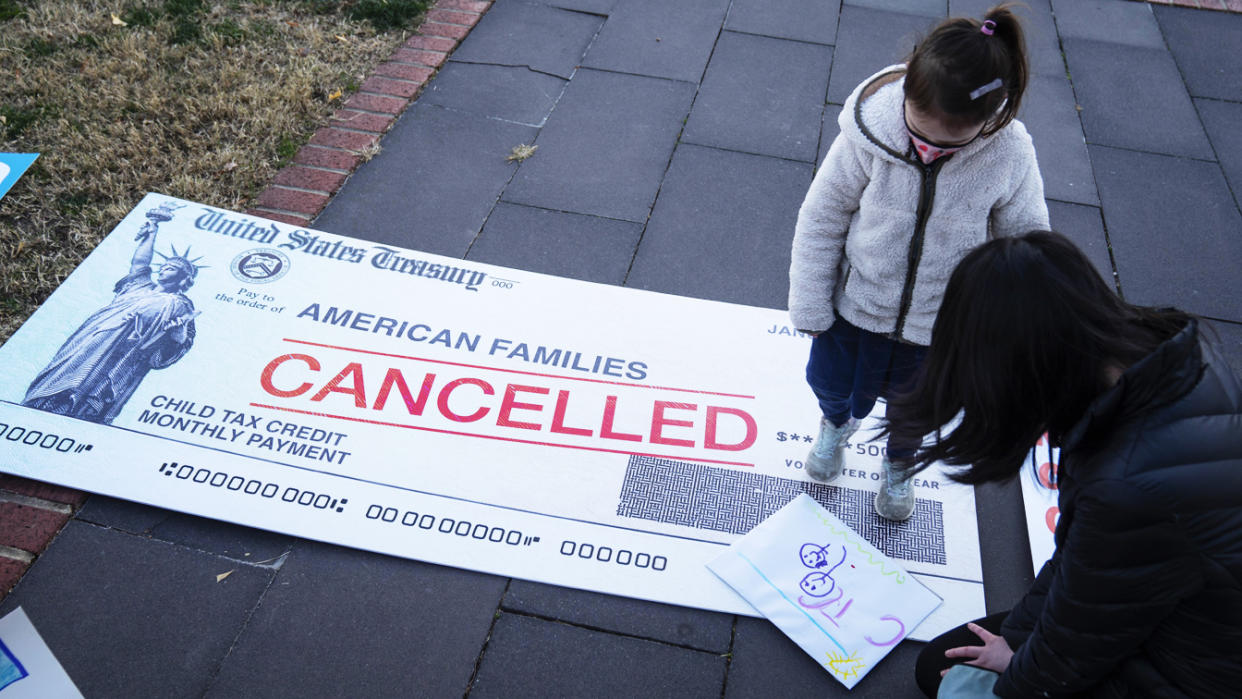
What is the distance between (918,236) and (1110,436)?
62 cm

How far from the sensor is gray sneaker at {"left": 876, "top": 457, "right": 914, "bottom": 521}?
212cm

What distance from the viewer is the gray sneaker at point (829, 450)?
2150 millimetres

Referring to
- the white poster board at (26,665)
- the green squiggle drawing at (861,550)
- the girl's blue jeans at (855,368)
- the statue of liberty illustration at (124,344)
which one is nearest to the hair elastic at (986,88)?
the girl's blue jeans at (855,368)

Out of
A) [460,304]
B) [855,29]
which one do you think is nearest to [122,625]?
[460,304]

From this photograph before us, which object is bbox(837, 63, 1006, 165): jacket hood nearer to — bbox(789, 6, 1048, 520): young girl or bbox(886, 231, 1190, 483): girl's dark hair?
bbox(789, 6, 1048, 520): young girl

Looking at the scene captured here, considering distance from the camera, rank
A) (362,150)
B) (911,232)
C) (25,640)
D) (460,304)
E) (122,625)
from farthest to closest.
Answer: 1. (362,150)
2. (460,304)
3. (122,625)
4. (911,232)
5. (25,640)

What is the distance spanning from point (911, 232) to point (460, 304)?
1464 mm

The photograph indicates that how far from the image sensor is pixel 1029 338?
1.14 meters

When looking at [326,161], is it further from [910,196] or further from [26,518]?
[910,196]

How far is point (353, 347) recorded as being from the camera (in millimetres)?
2533

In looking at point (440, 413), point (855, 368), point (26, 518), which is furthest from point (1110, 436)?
point (26, 518)

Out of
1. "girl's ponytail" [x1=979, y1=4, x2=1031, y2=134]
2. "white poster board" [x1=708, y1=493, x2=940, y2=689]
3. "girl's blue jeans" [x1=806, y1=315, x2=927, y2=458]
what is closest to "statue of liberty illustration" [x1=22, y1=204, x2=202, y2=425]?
"white poster board" [x1=708, y1=493, x2=940, y2=689]

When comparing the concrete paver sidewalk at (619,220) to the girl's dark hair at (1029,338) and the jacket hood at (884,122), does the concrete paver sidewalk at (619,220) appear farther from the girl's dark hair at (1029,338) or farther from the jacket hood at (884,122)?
the jacket hood at (884,122)

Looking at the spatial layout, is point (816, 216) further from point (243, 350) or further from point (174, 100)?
point (174, 100)
